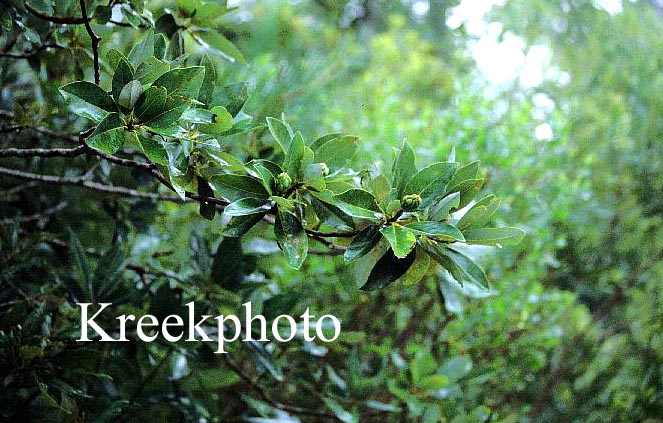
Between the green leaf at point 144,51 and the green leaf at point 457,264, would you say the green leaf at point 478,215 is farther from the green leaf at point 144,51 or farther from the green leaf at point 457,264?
the green leaf at point 144,51

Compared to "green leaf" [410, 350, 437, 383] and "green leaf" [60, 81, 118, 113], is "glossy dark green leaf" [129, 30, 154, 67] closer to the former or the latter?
"green leaf" [60, 81, 118, 113]

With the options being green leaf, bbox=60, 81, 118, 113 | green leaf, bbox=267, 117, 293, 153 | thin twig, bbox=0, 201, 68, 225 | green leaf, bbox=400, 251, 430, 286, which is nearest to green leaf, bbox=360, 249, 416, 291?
green leaf, bbox=400, 251, 430, 286

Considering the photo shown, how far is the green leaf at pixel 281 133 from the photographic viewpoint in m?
0.52

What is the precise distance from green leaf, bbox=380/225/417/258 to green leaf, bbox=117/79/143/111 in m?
0.18

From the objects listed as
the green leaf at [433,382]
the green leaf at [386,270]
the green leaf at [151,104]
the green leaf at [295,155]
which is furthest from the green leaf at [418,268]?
the green leaf at [433,382]

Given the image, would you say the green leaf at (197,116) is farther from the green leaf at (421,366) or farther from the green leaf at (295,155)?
the green leaf at (421,366)

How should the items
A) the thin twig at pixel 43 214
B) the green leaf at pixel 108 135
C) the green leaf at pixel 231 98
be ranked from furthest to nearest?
the thin twig at pixel 43 214, the green leaf at pixel 231 98, the green leaf at pixel 108 135

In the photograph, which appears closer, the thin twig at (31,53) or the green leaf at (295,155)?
the green leaf at (295,155)

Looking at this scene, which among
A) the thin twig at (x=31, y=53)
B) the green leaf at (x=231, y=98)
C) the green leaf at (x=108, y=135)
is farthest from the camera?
the thin twig at (x=31, y=53)

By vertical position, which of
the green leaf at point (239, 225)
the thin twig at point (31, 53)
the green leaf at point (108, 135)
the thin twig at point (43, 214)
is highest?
the thin twig at point (31, 53)

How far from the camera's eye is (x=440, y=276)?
0.72 meters

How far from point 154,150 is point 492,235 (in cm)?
25

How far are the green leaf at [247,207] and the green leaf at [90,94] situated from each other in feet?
0.33

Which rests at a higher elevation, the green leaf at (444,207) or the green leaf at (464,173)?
the green leaf at (464,173)
